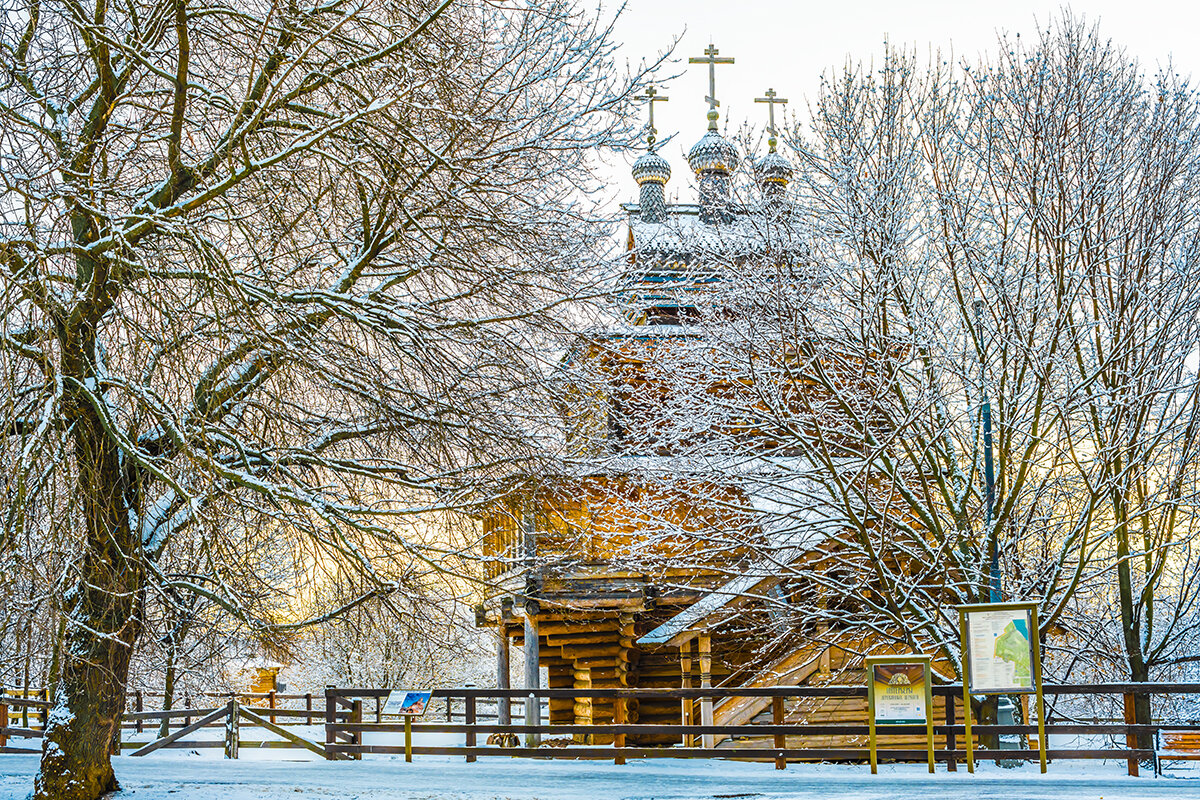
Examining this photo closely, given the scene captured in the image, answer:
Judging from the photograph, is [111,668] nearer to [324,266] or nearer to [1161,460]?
[324,266]

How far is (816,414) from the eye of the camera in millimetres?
13102

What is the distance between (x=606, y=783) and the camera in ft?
34.8

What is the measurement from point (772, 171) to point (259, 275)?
882cm

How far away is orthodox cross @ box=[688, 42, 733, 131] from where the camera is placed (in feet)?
78.0

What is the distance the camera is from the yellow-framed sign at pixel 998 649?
9812 mm

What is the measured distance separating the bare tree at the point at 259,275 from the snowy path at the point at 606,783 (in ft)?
5.84

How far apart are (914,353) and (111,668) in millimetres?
10063

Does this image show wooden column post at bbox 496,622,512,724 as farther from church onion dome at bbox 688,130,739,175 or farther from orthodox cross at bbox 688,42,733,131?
orthodox cross at bbox 688,42,733,131

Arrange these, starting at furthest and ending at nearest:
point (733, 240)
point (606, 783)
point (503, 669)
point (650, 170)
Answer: point (650, 170) → point (503, 669) → point (733, 240) → point (606, 783)

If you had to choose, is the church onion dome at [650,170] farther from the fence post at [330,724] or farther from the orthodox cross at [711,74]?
the fence post at [330,724]

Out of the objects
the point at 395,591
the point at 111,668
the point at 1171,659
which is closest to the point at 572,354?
the point at 395,591

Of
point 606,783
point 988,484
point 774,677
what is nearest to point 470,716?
point 774,677

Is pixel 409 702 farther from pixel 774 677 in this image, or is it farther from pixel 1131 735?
pixel 1131 735

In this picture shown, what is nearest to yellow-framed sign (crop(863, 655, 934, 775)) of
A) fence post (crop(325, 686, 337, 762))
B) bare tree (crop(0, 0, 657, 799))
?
bare tree (crop(0, 0, 657, 799))
